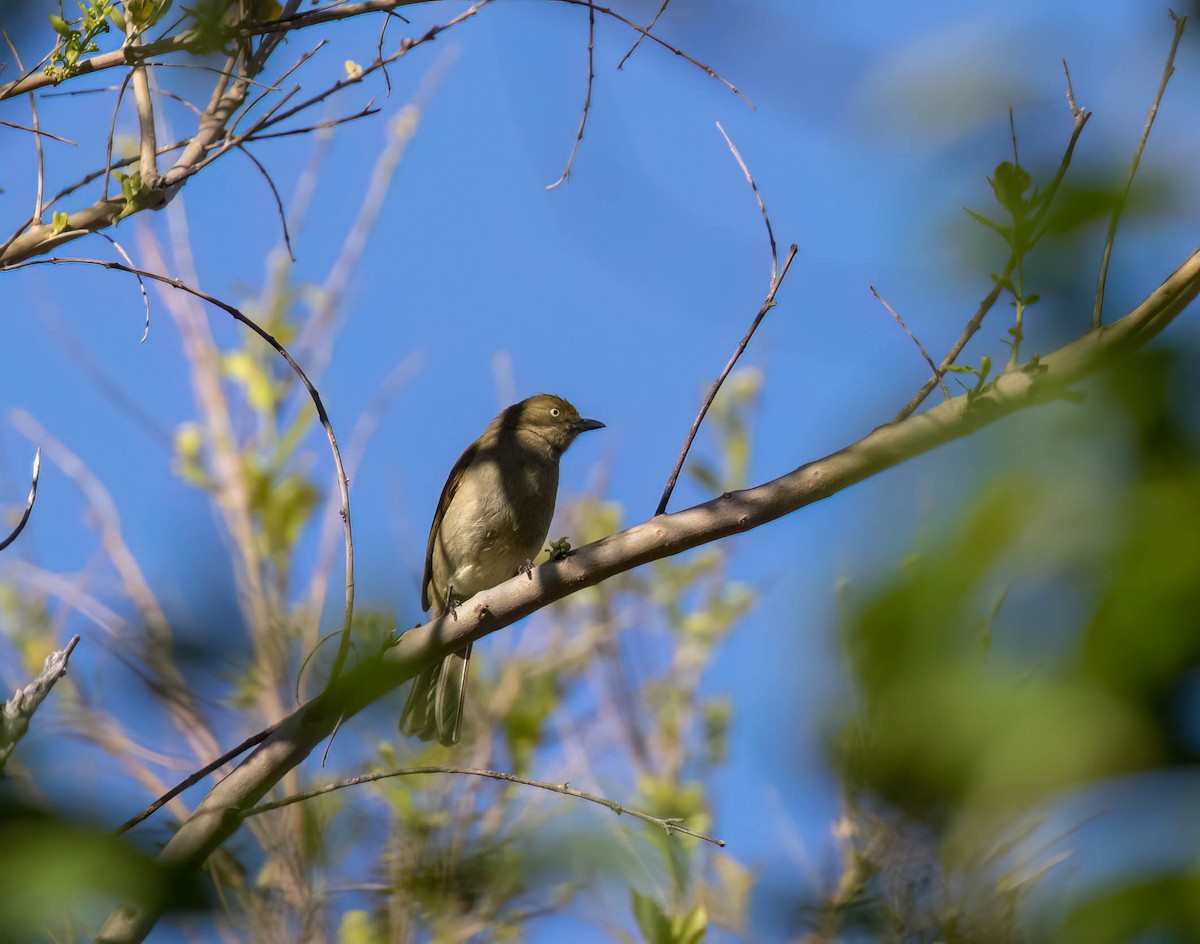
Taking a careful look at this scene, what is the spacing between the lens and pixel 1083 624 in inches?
28.3

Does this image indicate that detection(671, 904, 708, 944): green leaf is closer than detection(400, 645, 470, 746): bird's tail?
Yes

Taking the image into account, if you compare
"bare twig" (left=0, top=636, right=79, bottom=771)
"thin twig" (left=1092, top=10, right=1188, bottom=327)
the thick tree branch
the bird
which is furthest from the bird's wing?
"thin twig" (left=1092, top=10, right=1188, bottom=327)

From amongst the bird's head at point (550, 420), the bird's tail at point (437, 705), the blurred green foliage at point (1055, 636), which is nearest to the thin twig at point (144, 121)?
the blurred green foliage at point (1055, 636)

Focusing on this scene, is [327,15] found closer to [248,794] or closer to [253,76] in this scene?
[253,76]

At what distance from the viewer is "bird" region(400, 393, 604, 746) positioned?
250 inches

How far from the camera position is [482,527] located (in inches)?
267

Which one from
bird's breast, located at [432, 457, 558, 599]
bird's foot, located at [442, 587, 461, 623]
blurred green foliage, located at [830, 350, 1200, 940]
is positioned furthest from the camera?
bird's breast, located at [432, 457, 558, 599]

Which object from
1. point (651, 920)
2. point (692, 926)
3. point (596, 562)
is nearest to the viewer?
point (651, 920)

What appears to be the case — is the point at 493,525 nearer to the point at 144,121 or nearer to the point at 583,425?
the point at 583,425

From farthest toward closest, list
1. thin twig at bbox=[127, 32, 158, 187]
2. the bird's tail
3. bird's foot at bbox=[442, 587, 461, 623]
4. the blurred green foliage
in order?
bird's foot at bbox=[442, 587, 461, 623]
the bird's tail
thin twig at bbox=[127, 32, 158, 187]
the blurred green foliage

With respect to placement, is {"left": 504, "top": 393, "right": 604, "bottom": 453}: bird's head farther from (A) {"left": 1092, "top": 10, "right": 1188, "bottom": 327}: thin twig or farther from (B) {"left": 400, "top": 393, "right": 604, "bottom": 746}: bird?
(A) {"left": 1092, "top": 10, "right": 1188, "bottom": 327}: thin twig

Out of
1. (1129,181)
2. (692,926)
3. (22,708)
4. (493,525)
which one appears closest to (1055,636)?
(1129,181)

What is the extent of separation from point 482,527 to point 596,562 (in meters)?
3.43

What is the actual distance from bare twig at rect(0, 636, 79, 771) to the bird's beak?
5.40 m
